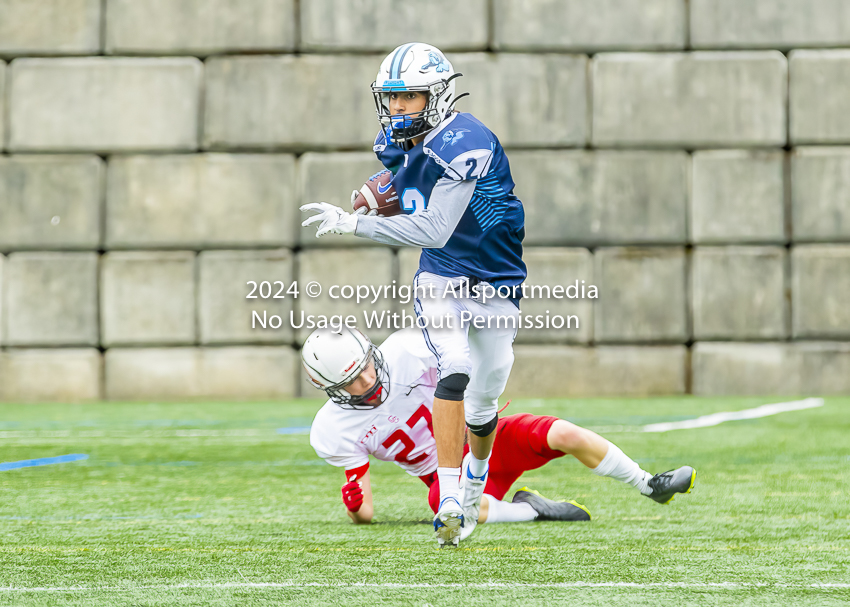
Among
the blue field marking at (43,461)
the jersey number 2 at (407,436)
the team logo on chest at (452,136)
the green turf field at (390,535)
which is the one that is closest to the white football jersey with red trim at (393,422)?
the jersey number 2 at (407,436)

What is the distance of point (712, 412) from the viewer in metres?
7.31

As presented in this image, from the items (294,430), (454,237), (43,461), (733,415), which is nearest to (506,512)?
(454,237)

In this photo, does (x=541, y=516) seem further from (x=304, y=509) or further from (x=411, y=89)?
(x=411, y=89)

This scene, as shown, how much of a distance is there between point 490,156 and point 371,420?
36.9 inches

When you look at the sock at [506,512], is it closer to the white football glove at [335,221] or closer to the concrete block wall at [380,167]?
the white football glove at [335,221]

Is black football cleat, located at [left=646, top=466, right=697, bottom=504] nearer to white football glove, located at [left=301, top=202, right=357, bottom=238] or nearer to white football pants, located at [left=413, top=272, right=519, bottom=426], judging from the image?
white football pants, located at [left=413, top=272, right=519, bottom=426]

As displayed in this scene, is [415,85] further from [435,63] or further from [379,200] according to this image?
[379,200]

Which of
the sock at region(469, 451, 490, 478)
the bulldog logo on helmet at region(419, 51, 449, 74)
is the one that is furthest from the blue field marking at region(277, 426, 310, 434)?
the bulldog logo on helmet at region(419, 51, 449, 74)

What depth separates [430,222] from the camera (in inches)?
121

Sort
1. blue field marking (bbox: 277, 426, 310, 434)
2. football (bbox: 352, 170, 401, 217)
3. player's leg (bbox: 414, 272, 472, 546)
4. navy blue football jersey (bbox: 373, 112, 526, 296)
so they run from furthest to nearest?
blue field marking (bbox: 277, 426, 310, 434)
football (bbox: 352, 170, 401, 217)
navy blue football jersey (bbox: 373, 112, 526, 296)
player's leg (bbox: 414, 272, 472, 546)

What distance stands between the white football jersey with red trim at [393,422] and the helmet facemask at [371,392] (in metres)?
0.03

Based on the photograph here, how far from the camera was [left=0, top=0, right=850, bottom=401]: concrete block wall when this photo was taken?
855 cm

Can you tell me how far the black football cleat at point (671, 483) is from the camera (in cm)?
326

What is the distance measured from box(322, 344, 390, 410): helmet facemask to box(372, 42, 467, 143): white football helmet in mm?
733
